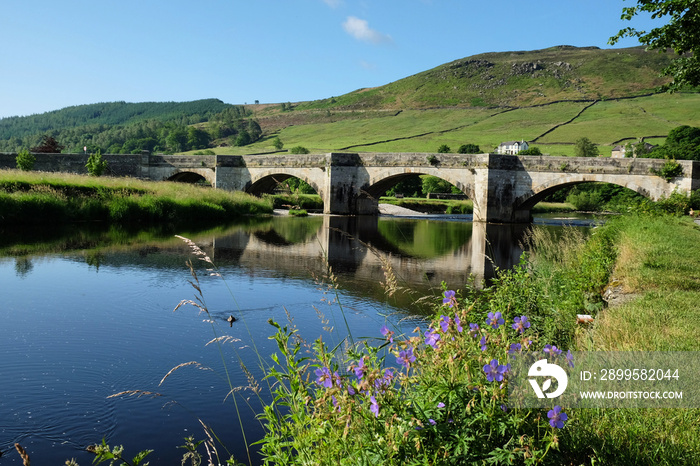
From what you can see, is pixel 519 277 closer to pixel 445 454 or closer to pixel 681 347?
pixel 681 347

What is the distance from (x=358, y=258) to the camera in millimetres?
17328

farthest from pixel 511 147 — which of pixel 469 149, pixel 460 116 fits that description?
pixel 460 116

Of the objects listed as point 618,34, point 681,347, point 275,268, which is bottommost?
point 275,268

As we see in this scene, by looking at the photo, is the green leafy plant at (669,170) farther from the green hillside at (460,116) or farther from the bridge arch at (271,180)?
the green hillside at (460,116)

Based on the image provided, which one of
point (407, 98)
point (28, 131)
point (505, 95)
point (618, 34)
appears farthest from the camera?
point (28, 131)

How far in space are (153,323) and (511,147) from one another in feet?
274

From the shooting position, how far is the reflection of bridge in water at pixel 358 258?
13812 mm

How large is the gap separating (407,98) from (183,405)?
5486 inches

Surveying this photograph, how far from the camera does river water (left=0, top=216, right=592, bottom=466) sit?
485cm

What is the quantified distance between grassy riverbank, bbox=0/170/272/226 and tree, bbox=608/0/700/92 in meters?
19.4

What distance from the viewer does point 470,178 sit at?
34.6 metres

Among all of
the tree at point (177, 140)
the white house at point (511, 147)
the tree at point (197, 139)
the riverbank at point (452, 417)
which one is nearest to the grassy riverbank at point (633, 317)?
the riverbank at point (452, 417)

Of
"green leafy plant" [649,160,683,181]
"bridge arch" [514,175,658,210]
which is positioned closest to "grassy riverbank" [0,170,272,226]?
"bridge arch" [514,175,658,210]

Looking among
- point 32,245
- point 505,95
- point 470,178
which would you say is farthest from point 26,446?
point 505,95
